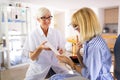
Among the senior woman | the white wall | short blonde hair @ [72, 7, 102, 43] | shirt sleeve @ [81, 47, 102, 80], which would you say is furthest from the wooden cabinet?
shirt sleeve @ [81, 47, 102, 80]

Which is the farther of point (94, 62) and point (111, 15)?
point (111, 15)

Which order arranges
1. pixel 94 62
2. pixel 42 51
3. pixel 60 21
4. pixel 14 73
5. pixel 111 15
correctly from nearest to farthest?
pixel 94 62 < pixel 42 51 < pixel 14 73 < pixel 111 15 < pixel 60 21

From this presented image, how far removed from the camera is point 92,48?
94 cm

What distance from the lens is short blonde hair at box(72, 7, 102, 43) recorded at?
0.99 metres

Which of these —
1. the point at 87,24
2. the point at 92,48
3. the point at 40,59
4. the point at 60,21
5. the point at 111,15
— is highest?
the point at 111,15

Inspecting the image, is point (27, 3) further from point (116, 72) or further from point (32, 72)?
point (116, 72)

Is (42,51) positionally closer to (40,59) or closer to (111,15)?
(40,59)

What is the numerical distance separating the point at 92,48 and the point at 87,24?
0.18 m

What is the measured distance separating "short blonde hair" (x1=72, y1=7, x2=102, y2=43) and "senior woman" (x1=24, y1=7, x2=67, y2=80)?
17.8 inches

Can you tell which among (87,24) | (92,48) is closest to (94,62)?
(92,48)

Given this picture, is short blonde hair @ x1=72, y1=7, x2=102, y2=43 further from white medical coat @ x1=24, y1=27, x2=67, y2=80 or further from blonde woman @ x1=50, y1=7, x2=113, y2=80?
white medical coat @ x1=24, y1=27, x2=67, y2=80

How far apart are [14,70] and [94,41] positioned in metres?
2.86

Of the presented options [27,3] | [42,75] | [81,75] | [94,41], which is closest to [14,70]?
[27,3]

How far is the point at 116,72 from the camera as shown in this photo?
3.85ft
